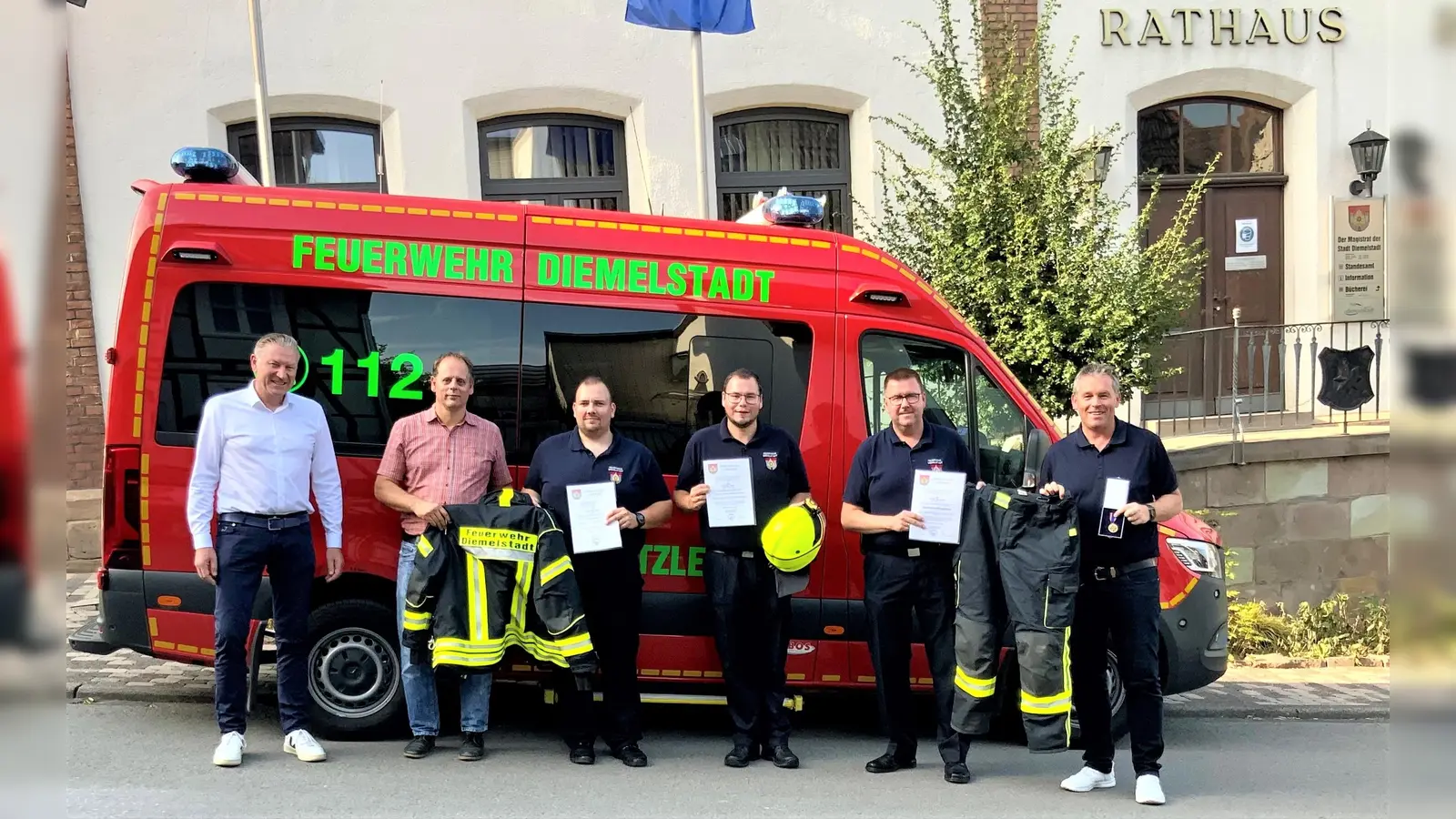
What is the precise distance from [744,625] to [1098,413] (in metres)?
1.89

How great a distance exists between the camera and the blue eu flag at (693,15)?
941 cm

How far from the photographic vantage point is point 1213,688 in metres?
7.85

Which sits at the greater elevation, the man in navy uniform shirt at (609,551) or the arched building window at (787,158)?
the arched building window at (787,158)

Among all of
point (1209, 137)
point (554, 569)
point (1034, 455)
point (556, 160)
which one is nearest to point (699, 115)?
point (556, 160)

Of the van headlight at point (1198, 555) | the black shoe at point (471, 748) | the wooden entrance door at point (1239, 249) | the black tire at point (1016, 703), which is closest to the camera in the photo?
the black shoe at point (471, 748)

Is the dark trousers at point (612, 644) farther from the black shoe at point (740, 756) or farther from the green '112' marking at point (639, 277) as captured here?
the green '112' marking at point (639, 277)

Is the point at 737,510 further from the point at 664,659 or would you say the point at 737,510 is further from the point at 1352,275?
the point at 1352,275

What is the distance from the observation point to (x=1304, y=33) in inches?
495

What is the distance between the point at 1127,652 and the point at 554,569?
2574 mm

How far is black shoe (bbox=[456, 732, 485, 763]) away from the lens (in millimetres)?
5562

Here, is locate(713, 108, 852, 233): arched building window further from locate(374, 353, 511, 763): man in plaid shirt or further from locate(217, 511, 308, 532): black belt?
locate(217, 511, 308, 532): black belt

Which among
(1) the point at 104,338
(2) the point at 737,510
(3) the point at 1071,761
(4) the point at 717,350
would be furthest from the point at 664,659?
(1) the point at 104,338

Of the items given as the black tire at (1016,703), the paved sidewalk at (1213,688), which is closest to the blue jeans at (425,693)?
the paved sidewalk at (1213,688)

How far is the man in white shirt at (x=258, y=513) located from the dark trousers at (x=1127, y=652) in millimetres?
3410
